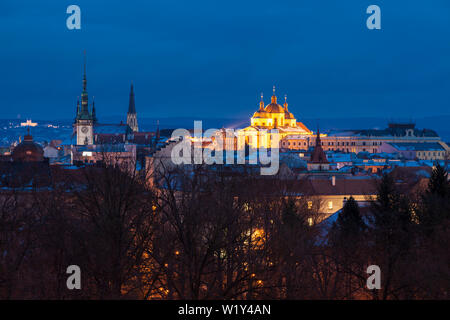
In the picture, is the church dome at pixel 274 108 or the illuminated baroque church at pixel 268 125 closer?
the illuminated baroque church at pixel 268 125

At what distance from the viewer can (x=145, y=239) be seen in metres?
22.3

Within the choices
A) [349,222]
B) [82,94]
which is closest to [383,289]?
[349,222]

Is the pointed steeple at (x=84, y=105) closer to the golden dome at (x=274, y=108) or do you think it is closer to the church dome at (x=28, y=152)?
the golden dome at (x=274, y=108)

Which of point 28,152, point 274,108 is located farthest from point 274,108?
point 28,152

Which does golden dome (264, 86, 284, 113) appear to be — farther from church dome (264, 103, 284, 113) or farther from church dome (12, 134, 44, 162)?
church dome (12, 134, 44, 162)

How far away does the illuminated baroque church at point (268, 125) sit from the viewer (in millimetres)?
151875

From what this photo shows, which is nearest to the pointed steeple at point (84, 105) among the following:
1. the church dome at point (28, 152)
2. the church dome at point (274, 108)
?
the church dome at point (274, 108)

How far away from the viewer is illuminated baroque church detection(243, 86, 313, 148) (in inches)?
5979

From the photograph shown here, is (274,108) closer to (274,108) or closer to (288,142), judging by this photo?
(274,108)

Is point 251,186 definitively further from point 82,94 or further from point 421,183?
point 82,94

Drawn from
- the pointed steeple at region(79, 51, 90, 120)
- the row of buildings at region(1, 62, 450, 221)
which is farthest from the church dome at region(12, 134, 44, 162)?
the pointed steeple at region(79, 51, 90, 120)

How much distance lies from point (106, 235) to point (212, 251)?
9.98 ft
